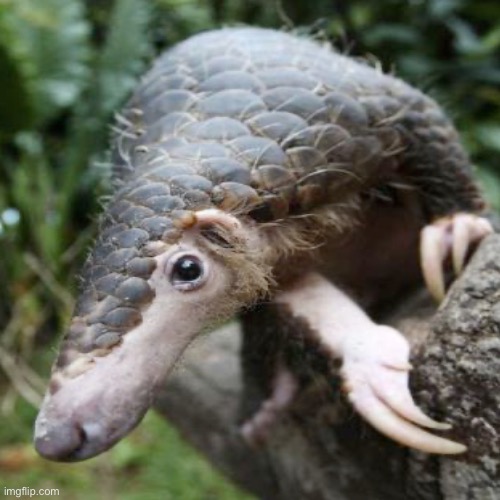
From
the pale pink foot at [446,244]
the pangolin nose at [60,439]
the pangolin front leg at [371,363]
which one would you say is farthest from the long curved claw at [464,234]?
the pangolin nose at [60,439]

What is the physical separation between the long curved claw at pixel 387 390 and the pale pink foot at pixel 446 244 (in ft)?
0.65

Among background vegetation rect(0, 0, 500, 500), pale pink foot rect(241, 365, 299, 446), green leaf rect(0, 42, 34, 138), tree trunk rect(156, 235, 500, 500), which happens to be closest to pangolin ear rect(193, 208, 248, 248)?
tree trunk rect(156, 235, 500, 500)

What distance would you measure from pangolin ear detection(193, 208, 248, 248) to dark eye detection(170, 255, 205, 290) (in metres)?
0.04

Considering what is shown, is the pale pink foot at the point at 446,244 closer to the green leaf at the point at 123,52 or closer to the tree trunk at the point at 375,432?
the tree trunk at the point at 375,432

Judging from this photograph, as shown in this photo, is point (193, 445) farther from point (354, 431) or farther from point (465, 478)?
point (465, 478)

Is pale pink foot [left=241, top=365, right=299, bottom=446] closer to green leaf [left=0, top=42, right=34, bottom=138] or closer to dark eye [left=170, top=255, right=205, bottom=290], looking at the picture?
dark eye [left=170, top=255, right=205, bottom=290]

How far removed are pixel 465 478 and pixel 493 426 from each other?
10 cm

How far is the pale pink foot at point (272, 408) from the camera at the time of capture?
65.5 inches

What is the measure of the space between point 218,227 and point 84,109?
219 cm

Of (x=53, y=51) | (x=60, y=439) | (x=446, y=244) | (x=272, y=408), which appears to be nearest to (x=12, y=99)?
(x=53, y=51)

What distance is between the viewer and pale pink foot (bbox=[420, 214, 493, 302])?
140cm

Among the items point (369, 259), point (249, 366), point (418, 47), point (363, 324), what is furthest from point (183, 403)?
point (418, 47)

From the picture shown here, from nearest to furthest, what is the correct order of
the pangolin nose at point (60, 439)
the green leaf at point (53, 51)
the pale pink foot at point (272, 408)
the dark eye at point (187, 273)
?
the pangolin nose at point (60, 439) → the dark eye at point (187, 273) → the pale pink foot at point (272, 408) → the green leaf at point (53, 51)

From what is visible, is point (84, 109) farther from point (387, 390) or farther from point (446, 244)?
point (387, 390)
